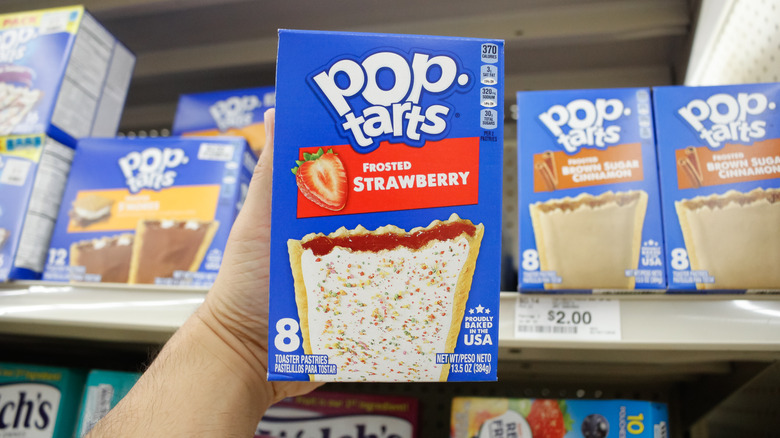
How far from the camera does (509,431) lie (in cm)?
108

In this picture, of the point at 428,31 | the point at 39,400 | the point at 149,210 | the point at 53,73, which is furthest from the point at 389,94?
the point at 39,400

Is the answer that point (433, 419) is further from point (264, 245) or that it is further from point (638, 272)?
point (264, 245)

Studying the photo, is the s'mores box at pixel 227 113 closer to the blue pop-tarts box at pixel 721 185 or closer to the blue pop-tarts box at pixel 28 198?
the blue pop-tarts box at pixel 28 198

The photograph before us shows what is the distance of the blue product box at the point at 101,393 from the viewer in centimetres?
126

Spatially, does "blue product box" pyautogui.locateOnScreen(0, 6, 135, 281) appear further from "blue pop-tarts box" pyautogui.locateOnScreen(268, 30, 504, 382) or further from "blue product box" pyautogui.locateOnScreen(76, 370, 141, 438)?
"blue pop-tarts box" pyautogui.locateOnScreen(268, 30, 504, 382)

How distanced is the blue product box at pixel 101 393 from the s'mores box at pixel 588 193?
0.93 meters

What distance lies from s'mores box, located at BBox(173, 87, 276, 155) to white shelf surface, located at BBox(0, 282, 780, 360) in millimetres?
532

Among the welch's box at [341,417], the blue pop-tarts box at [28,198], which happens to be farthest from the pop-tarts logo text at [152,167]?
the welch's box at [341,417]

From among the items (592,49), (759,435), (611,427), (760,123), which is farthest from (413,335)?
(592,49)

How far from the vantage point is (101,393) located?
1.27 meters

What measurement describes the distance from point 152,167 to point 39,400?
0.61 metres

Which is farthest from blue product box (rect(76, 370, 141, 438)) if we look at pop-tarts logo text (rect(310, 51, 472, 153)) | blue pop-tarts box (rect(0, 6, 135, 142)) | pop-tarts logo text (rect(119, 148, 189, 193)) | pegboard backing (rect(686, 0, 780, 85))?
pegboard backing (rect(686, 0, 780, 85))

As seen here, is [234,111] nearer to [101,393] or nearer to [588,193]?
[101,393]

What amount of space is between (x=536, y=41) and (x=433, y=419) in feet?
3.47
